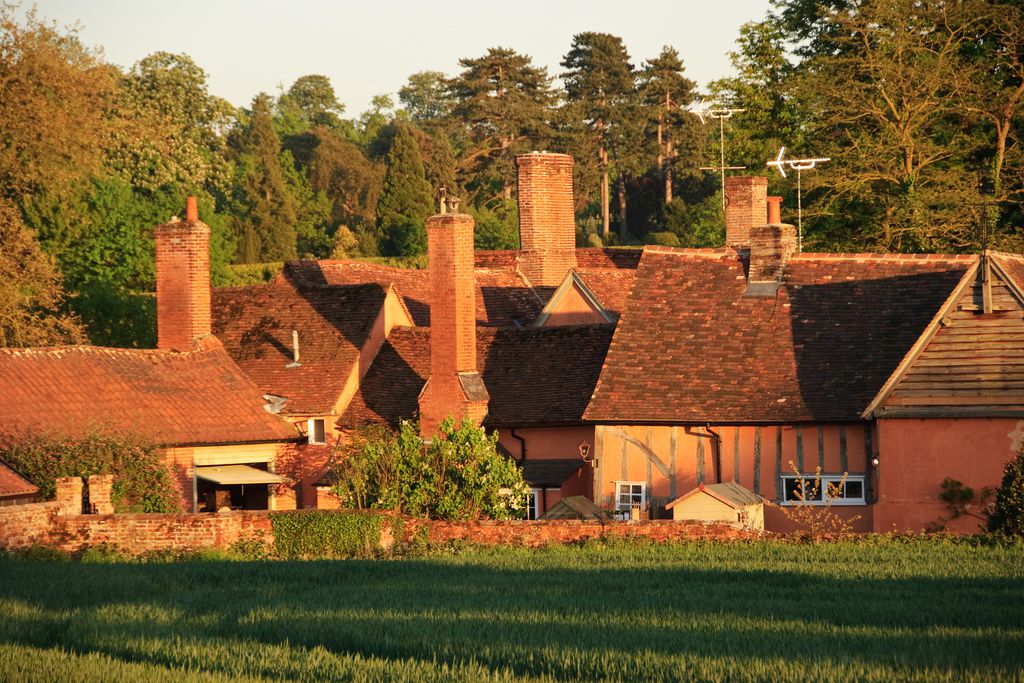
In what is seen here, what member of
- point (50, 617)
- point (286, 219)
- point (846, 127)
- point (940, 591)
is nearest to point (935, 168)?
point (846, 127)

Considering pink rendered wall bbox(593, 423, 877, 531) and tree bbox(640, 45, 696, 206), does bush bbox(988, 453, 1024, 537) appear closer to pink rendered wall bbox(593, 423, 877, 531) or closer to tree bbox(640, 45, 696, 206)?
pink rendered wall bbox(593, 423, 877, 531)

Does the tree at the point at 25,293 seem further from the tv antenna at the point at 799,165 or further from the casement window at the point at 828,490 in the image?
the casement window at the point at 828,490

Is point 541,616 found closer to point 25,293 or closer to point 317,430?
point 317,430

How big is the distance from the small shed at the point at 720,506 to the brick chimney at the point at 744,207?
1225 centimetres

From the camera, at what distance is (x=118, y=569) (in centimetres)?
2589

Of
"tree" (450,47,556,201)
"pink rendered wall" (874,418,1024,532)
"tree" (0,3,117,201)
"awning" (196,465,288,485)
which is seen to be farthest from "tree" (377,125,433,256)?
"pink rendered wall" (874,418,1024,532)

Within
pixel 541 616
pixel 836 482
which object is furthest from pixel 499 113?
pixel 541 616

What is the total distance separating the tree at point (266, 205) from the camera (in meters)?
91.8

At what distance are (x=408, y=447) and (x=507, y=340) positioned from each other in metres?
8.22

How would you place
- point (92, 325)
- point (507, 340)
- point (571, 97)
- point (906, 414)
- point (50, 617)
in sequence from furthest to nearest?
point (571, 97)
point (92, 325)
point (507, 340)
point (906, 414)
point (50, 617)

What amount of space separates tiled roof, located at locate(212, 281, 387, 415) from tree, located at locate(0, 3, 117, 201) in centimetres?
931

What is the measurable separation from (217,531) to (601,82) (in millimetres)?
75065

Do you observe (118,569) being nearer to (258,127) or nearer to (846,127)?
(846,127)

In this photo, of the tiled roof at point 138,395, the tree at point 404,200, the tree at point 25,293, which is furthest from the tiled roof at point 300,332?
the tree at point 404,200
